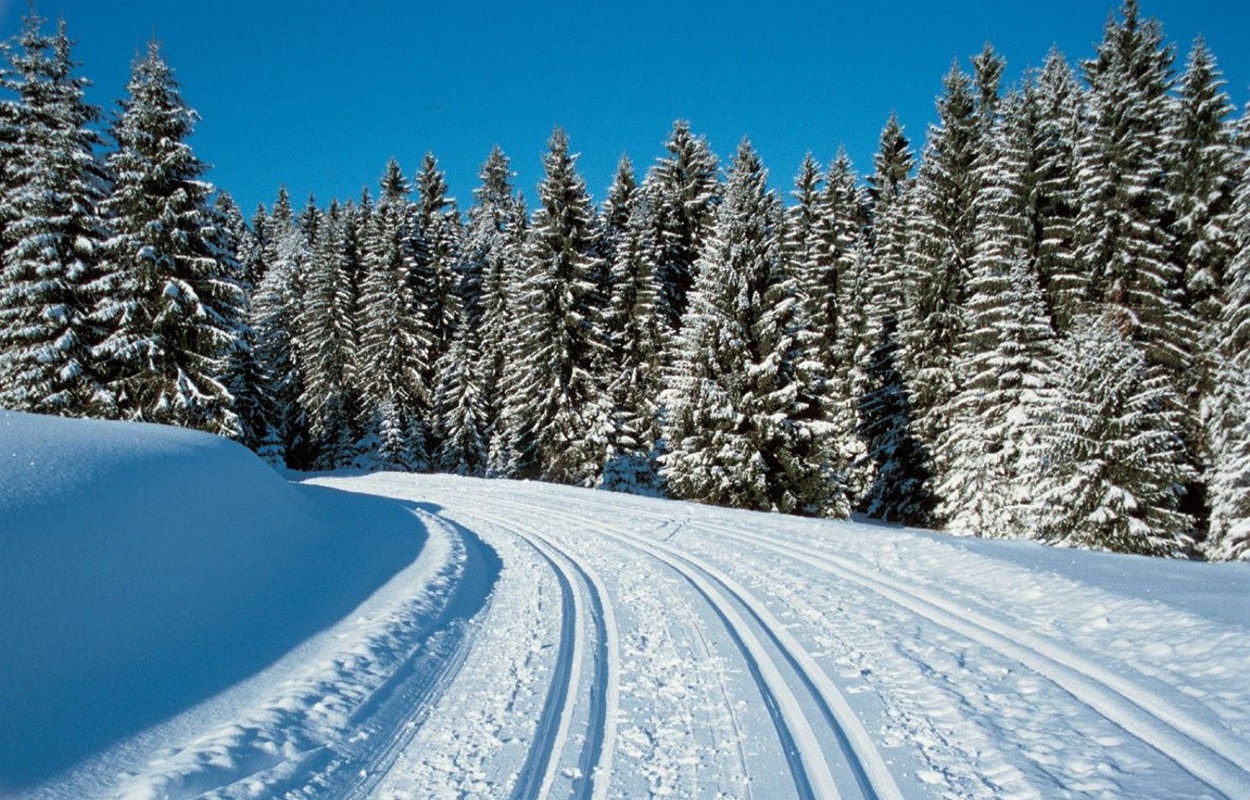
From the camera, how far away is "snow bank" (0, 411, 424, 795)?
4297mm

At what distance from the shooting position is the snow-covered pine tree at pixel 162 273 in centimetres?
1786

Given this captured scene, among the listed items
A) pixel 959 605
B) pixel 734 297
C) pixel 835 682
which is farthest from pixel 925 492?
pixel 835 682

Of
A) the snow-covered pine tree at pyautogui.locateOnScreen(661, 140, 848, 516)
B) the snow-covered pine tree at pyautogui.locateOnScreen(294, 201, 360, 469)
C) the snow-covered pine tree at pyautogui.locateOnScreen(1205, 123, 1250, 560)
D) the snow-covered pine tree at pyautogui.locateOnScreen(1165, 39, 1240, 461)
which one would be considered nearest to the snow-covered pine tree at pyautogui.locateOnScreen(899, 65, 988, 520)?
the snow-covered pine tree at pyautogui.locateOnScreen(661, 140, 848, 516)

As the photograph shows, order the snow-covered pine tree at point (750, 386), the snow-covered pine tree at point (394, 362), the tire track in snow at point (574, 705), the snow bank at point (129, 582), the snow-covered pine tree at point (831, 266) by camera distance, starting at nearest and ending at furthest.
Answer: the tire track in snow at point (574, 705), the snow bank at point (129, 582), the snow-covered pine tree at point (750, 386), the snow-covered pine tree at point (831, 266), the snow-covered pine tree at point (394, 362)

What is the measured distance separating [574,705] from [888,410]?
25179 mm

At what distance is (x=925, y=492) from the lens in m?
24.7

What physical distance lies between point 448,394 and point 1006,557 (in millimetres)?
30875

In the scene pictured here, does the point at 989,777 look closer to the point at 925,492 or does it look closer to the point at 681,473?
the point at 681,473

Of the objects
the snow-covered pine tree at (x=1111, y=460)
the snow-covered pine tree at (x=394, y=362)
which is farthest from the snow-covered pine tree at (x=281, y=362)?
the snow-covered pine tree at (x=1111, y=460)

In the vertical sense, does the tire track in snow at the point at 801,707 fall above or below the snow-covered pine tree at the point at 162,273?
below

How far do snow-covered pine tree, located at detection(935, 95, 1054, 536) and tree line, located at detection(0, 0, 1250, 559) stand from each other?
0.36 ft

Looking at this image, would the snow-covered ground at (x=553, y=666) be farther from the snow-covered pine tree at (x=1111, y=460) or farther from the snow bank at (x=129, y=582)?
the snow-covered pine tree at (x=1111, y=460)

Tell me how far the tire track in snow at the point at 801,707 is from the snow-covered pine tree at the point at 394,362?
29.7 meters

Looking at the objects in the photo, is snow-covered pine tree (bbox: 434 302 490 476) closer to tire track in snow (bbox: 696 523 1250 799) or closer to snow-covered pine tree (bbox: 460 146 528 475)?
snow-covered pine tree (bbox: 460 146 528 475)
